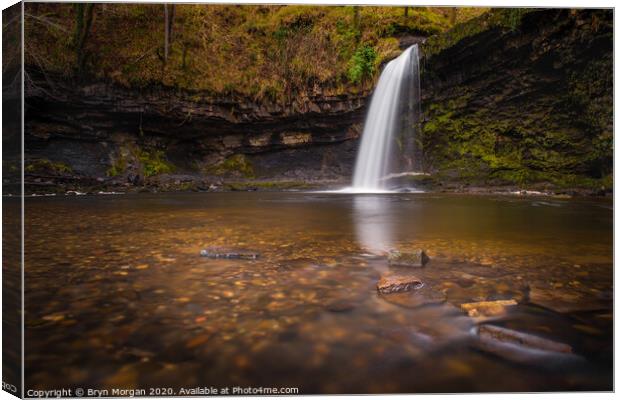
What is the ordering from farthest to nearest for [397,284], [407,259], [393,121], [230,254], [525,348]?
[393,121] → [230,254] → [407,259] → [397,284] → [525,348]

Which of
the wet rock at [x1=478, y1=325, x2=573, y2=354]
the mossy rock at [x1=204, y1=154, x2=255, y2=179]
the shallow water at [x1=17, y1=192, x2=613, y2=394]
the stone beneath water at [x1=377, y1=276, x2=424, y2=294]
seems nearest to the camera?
the shallow water at [x1=17, y1=192, x2=613, y2=394]

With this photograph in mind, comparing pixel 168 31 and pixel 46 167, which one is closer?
pixel 46 167

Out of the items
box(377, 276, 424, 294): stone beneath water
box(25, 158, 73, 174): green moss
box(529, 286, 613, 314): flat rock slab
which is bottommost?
box(25, 158, 73, 174): green moss

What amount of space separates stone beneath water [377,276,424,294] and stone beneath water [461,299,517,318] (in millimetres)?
282

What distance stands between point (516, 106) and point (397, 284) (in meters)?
13.7


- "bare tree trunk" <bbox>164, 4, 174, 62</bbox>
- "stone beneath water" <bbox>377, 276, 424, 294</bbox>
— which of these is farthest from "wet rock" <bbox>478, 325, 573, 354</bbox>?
"bare tree trunk" <bbox>164, 4, 174, 62</bbox>

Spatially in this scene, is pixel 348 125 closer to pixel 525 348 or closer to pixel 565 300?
pixel 565 300

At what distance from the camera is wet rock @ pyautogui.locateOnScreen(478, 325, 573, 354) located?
1209 mm

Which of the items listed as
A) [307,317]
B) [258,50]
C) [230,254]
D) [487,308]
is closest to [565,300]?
[487,308]

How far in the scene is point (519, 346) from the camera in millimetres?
1209

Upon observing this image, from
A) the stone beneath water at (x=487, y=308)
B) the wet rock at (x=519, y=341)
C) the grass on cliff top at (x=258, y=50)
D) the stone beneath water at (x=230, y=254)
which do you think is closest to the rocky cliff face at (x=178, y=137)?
the grass on cliff top at (x=258, y=50)

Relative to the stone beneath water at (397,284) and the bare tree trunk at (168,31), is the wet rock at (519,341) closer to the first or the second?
the stone beneath water at (397,284)

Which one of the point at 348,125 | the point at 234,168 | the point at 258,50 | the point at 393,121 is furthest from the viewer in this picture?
the point at 234,168

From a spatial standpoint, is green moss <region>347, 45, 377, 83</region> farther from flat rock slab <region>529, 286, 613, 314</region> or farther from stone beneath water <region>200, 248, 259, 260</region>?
flat rock slab <region>529, 286, 613, 314</region>
